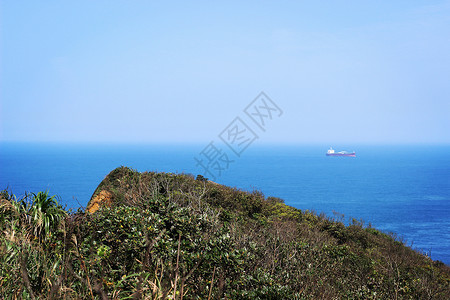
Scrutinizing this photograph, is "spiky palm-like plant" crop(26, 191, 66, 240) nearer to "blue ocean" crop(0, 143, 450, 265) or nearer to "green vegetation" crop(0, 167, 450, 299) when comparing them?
"green vegetation" crop(0, 167, 450, 299)

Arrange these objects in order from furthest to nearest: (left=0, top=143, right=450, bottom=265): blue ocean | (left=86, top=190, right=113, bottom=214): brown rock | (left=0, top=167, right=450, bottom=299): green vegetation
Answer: (left=0, top=143, right=450, bottom=265): blue ocean < (left=86, top=190, right=113, bottom=214): brown rock < (left=0, top=167, right=450, bottom=299): green vegetation

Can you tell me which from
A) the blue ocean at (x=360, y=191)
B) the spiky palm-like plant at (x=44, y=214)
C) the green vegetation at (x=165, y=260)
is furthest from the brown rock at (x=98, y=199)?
the blue ocean at (x=360, y=191)

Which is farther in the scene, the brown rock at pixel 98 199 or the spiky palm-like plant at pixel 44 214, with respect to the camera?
the brown rock at pixel 98 199

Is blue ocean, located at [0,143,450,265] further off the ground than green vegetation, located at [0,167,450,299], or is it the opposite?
blue ocean, located at [0,143,450,265]

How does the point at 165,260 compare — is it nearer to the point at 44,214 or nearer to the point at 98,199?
the point at 44,214

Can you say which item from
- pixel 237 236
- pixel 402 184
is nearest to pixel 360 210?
pixel 402 184

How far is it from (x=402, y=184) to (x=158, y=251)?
127493mm

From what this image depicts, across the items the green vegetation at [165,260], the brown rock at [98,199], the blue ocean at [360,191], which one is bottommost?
the green vegetation at [165,260]

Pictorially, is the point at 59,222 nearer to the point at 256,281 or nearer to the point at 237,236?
the point at 237,236

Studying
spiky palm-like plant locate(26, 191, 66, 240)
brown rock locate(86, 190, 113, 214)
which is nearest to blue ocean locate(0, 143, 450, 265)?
brown rock locate(86, 190, 113, 214)

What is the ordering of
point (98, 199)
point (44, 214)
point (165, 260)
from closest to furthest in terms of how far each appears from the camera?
point (165, 260)
point (44, 214)
point (98, 199)

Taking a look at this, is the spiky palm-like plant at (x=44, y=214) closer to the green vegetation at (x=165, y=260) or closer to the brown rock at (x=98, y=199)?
the green vegetation at (x=165, y=260)

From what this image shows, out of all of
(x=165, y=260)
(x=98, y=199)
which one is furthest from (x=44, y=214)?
(x=98, y=199)

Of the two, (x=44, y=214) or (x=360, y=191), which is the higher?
(x=360, y=191)
